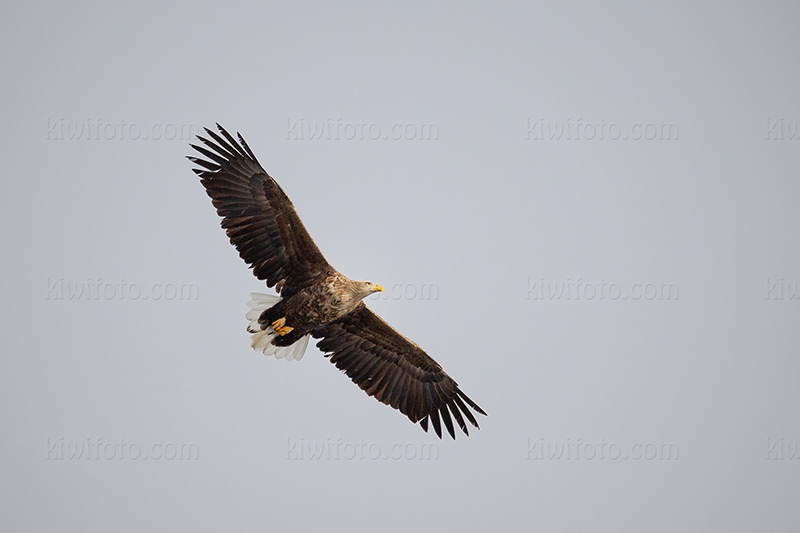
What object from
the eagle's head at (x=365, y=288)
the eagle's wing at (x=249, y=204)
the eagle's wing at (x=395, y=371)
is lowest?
the eagle's wing at (x=395, y=371)

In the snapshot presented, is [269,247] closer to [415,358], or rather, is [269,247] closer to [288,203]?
[288,203]

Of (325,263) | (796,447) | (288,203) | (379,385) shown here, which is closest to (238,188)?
(288,203)

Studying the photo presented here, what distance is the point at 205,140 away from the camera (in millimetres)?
10609

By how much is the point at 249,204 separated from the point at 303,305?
1386 mm

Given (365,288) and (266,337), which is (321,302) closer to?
(365,288)

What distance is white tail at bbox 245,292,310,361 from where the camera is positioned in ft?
36.5

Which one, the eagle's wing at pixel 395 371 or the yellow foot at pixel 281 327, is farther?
the eagle's wing at pixel 395 371

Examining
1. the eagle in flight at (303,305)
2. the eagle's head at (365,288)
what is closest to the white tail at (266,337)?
the eagle in flight at (303,305)

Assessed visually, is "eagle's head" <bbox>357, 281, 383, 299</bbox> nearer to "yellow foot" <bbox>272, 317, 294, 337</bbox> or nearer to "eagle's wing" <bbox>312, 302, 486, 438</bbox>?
"eagle's wing" <bbox>312, 302, 486, 438</bbox>

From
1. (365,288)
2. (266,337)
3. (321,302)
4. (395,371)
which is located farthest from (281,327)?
(395,371)

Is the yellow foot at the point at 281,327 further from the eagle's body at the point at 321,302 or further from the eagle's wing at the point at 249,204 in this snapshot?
the eagle's wing at the point at 249,204

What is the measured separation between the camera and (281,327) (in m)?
11.1

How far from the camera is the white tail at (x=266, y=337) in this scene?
36.5 feet

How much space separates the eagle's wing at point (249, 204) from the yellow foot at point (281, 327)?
0.84 m
